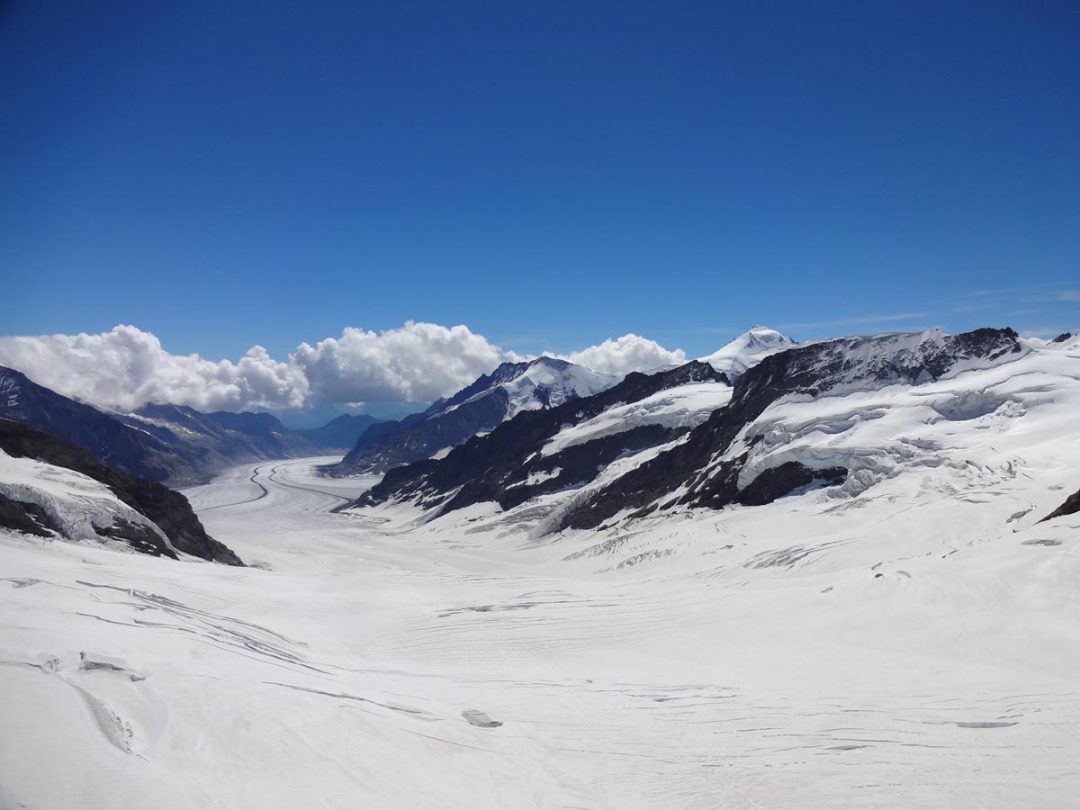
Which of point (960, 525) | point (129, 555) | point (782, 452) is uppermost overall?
point (782, 452)

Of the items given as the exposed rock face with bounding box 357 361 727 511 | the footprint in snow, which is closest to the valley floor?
the footprint in snow

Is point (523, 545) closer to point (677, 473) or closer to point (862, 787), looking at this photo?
point (677, 473)

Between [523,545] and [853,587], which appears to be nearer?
[853,587]

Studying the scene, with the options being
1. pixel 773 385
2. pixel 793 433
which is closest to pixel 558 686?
pixel 793 433

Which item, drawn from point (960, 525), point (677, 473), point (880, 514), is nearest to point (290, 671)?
point (960, 525)

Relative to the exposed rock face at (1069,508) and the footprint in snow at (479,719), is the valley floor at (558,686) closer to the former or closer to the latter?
the footprint in snow at (479,719)

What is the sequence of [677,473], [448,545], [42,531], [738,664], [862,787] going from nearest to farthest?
[862,787] → [738,664] → [42,531] → [677,473] → [448,545]

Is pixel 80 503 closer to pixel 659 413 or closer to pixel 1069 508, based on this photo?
pixel 1069 508
